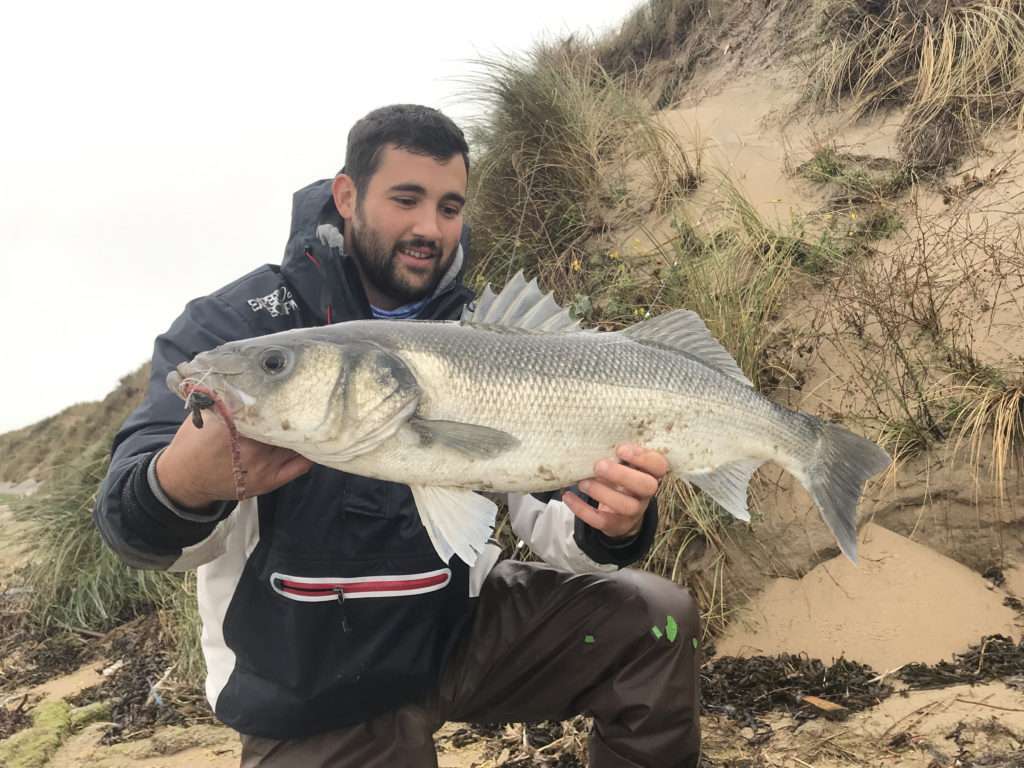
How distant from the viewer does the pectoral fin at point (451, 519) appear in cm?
208

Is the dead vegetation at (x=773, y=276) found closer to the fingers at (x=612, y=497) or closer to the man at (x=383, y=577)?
the man at (x=383, y=577)

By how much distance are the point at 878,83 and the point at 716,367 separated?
5.55 metres

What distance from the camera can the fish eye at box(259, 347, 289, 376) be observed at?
191cm

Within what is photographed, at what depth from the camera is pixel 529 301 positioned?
96.9 inches

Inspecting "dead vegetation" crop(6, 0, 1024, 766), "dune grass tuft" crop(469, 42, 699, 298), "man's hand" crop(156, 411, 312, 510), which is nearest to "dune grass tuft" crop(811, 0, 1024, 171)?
"dead vegetation" crop(6, 0, 1024, 766)

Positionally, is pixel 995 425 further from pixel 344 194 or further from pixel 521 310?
pixel 344 194

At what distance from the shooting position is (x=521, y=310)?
2.44 meters

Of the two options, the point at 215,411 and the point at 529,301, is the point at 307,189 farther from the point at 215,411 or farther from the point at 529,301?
the point at 215,411

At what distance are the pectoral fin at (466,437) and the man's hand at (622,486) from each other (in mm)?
342

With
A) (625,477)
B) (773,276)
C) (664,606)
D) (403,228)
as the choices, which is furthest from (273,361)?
(773,276)

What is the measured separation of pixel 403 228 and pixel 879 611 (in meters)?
2.93

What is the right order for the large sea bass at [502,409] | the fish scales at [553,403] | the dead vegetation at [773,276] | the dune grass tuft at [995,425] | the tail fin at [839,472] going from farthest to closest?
the dead vegetation at [773,276] < the dune grass tuft at [995,425] < the tail fin at [839,472] < the fish scales at [553,403] < the large sea bass at [502,409]

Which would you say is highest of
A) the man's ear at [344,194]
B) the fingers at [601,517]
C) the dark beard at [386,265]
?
the man's ear at [344,194]

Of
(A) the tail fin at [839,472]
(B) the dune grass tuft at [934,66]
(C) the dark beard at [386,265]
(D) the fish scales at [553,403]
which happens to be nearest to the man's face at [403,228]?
(C) the dark beard at [386,265]
